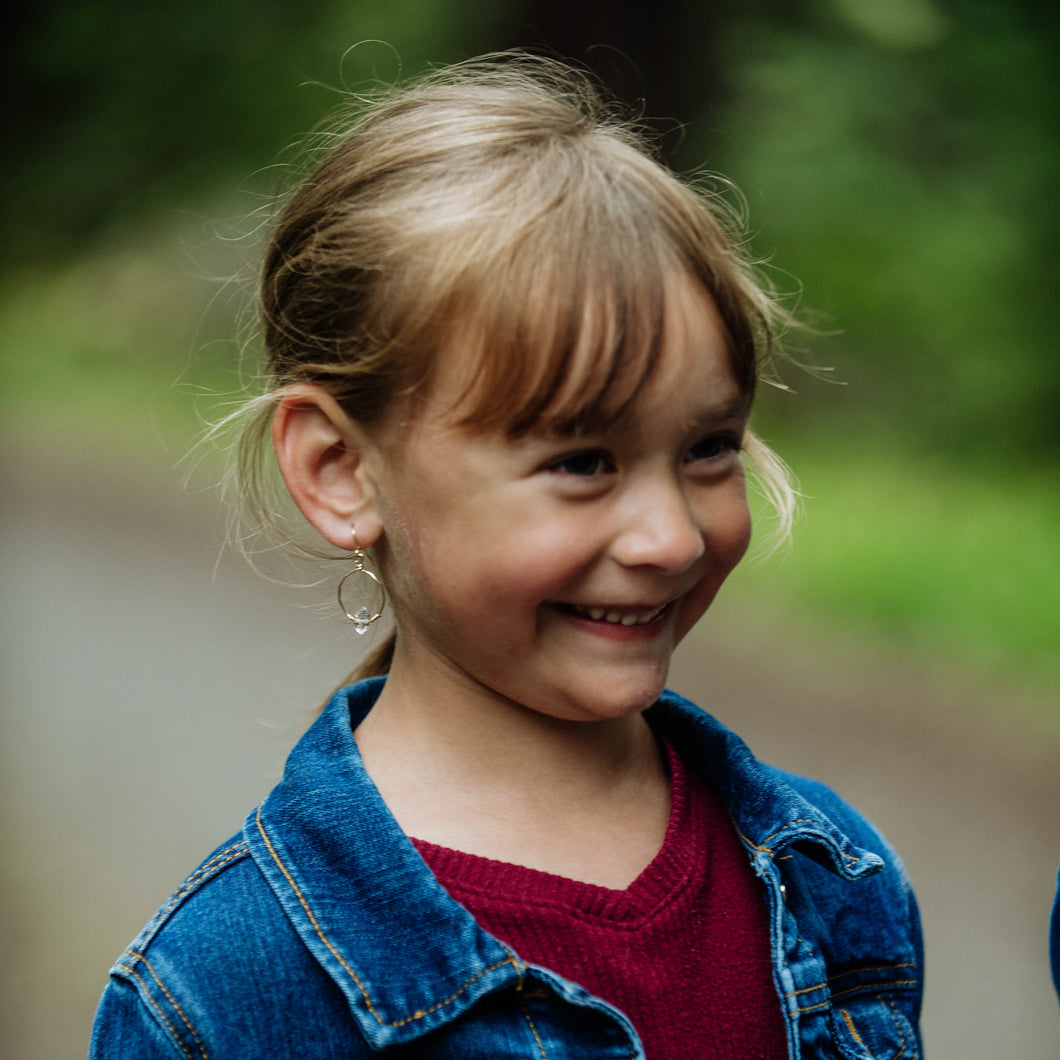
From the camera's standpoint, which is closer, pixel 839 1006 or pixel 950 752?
pixel 839 1006

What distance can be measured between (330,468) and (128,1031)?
522 millimetres

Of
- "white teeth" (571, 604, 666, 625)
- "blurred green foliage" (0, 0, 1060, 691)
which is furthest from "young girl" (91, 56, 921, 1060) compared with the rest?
"blurred green foliage" (0, 0, 1060, 691)

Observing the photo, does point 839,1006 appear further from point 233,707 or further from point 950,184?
point 950,184

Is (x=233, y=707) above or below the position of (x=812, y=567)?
below

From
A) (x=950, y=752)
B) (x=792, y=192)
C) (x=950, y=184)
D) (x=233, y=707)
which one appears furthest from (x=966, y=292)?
(x=233, y=707)

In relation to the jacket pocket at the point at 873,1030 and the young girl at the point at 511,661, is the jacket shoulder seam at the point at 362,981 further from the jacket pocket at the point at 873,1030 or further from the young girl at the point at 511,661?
the jacket pocket at the point at 873,1030

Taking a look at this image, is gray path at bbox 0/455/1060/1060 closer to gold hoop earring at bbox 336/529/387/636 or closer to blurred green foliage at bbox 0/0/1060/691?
blurred green foliage at bbox 0/0/1060/691

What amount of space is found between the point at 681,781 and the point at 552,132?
64cm

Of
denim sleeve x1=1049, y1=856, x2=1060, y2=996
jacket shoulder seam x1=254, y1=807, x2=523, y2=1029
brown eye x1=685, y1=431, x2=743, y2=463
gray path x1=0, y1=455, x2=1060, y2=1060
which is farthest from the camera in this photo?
gray path x1=0, y1=455, x2=1060, y2=1060

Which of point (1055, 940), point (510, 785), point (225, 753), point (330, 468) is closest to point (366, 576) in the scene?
point (330, 468)

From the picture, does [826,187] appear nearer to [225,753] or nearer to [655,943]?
[225,753]

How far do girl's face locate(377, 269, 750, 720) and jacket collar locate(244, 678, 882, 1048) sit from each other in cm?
16

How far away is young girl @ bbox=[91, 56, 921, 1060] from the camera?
43.7 inches

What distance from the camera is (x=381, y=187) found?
1.24m
